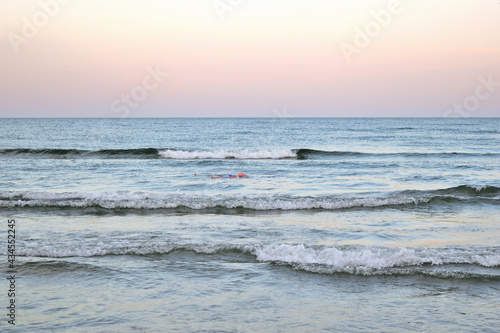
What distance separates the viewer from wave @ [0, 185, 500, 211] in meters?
14.5

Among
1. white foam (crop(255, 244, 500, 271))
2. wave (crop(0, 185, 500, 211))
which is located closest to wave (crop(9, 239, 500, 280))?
white foam (crop(255, 244, 500, 271))

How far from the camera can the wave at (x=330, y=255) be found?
7988 millimetres

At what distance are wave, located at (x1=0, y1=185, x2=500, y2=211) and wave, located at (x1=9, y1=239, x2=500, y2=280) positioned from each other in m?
4.74

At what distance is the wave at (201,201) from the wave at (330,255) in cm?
474

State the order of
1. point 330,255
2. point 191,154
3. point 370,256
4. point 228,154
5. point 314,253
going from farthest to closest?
point 191,154 → point 228,154 → point 314,253 → point 330,255 → point 370,256

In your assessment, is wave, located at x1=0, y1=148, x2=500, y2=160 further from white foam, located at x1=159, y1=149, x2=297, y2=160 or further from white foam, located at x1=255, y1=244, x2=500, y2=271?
white foam, located at x1=255, y1=244, x2=500, y2=271

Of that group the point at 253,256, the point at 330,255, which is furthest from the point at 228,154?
the point at 330,255

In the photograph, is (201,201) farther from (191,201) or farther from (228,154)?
(228,154)

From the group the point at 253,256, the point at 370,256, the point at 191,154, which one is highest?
the point at 191,154

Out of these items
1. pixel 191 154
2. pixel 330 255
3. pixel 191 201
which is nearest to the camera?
pixel 330 255

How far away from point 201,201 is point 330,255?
6960 millimetres

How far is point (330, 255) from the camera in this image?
8758mm

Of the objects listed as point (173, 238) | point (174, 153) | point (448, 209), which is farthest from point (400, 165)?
point (173, 238)

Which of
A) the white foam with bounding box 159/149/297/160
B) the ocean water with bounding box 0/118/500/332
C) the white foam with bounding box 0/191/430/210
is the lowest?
the ocean water with bounding box 0/118/500/332
